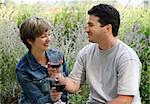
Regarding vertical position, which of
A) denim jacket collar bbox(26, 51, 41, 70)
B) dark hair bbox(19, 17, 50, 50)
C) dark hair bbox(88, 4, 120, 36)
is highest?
dark hair bbox(88, 4, 120, 36)

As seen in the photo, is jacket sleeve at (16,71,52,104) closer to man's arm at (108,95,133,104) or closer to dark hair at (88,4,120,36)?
man's arm at (108,95,133,104)

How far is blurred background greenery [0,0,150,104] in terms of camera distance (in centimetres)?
422

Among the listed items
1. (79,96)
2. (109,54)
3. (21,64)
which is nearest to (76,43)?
(79,96)

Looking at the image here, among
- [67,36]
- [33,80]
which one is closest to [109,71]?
[33,80]

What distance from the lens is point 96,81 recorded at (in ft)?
9.28

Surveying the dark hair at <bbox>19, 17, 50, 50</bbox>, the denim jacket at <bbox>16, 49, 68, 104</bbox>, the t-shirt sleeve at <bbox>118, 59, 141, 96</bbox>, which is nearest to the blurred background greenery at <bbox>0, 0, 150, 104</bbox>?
the denim jacket at <bbox>16, 49, 68, 104</bbox>

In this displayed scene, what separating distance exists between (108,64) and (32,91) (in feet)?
2.14

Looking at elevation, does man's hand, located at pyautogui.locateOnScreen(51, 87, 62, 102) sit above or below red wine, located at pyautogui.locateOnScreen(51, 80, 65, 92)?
below

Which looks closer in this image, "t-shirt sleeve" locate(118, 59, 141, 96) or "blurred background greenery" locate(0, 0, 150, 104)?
"t-shirt sleeve" locate(118, 59, 141, 96)

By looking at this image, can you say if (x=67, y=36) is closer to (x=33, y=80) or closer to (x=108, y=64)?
(x=33, y=80)

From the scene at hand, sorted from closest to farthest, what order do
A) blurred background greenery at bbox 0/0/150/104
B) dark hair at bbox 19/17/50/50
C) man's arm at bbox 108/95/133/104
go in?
man's arm at bbox 108/95/133/104 → dark hair at bbox 19/17/50/50 → blurred background greenery at bbox 0/0/150/104

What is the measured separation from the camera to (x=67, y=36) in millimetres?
4562

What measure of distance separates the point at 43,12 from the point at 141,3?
1318mm

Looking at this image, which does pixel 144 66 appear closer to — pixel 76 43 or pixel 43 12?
pixel 76 43
